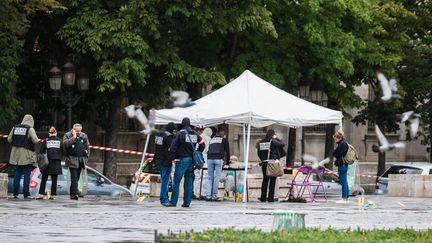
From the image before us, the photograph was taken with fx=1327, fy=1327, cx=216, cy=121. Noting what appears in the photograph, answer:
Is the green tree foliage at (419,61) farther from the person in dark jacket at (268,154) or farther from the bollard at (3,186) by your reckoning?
the bollard at (3,186)

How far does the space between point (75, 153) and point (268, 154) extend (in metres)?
4.62

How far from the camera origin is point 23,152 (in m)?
29.5

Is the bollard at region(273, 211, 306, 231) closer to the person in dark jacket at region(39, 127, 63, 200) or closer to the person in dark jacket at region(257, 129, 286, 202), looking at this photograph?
the person in dark jacket at region(39, 127, 63, 200)

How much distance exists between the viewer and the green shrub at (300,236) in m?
15.1

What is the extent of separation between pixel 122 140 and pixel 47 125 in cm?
620

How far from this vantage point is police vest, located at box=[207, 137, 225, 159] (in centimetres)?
3033

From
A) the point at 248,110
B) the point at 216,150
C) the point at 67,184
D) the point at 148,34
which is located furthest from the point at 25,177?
the point at 148,34

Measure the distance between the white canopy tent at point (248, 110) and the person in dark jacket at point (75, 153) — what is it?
219cm

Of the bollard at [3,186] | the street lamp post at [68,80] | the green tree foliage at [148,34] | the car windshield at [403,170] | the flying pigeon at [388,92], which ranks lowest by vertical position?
the bollard at [3,186]

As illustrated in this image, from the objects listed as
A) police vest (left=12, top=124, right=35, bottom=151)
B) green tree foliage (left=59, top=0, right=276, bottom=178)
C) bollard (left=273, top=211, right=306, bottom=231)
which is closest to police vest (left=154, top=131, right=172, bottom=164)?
police vest (left=12, top=124, right=35, bottom=151)

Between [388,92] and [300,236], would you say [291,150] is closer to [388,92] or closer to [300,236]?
[388,92]

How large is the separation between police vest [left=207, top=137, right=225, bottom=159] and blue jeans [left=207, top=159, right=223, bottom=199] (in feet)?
0.31

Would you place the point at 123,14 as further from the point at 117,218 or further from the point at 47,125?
the point at 117,218

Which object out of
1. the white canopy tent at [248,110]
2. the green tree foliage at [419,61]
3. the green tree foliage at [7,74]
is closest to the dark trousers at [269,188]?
the white canopy tent at [248,110]
